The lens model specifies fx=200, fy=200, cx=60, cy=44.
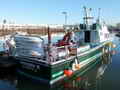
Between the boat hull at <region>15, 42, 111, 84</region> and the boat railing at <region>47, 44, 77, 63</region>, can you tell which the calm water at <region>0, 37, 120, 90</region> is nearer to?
the boat hull at <region>15, 42, 111, 84</region>

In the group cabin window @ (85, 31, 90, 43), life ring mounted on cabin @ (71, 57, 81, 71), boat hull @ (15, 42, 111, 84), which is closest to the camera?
boat hull @ (15, 42, 111, 84)

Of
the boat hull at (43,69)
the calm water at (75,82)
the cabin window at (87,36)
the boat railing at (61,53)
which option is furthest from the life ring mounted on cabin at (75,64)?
the cabin window at (87,36)

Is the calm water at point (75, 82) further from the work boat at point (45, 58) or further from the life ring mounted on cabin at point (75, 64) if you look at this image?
the life ring mounted on cabin at point (75, 64)

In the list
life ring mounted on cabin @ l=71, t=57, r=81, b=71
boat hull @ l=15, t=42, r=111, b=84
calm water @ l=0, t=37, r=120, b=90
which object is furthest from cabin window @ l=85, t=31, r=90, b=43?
boat hull @ l=15, t=42, r=111, b=84

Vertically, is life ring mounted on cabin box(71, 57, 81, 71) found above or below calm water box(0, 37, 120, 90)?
above

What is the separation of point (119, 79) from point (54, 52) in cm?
443

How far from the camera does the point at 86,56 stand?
45.1 ft

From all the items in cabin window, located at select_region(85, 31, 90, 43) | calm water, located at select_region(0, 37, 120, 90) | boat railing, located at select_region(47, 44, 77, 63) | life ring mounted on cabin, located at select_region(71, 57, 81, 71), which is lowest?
calm water, located at select_region(0, 37, 120, 90)

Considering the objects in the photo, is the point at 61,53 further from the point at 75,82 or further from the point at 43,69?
the point at 75,82

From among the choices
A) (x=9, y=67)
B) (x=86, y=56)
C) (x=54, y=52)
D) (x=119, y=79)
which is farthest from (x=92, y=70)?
(x=9, y=67)

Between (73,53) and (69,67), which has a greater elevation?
(73,53)

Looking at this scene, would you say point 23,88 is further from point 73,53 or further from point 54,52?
point 73,53

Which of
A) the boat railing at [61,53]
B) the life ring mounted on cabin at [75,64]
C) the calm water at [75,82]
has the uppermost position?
the boat railing at [61,53]

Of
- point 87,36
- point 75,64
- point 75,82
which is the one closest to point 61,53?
point 75,64
